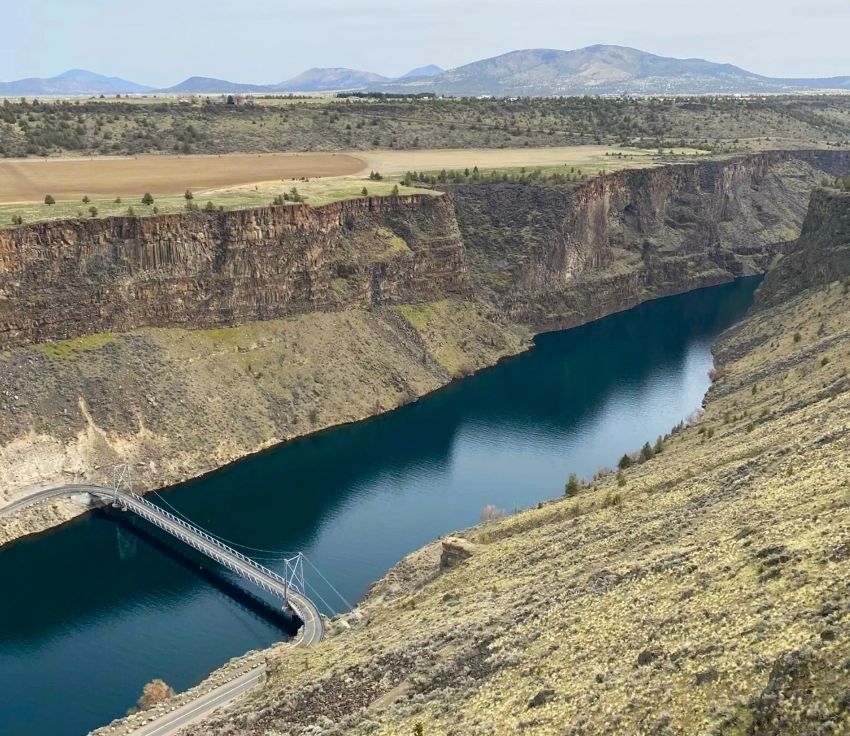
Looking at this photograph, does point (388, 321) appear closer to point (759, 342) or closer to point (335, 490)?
point (335, 490)

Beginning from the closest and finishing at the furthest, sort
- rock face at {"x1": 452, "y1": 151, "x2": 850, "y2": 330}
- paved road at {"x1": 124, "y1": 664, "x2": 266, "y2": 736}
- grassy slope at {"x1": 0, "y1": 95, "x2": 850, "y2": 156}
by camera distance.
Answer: paved road at {"x1": 124, "y1": 664, "x2": 266, "y2": 736}, rock face at {"x1": 452, "y1": 151, "x2": 850, "y2": 330}, grassy slope at {"x1": 0, "y1": 95, "x2": 850, "y2": 156}

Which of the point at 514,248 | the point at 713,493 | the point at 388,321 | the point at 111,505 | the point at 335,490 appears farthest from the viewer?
the point at 514,248

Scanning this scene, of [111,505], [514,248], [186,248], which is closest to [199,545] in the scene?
[111,505]

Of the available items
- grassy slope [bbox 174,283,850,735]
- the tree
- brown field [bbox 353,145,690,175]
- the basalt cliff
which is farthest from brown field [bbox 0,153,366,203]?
grassy slope [bbox 174,283,850,735]

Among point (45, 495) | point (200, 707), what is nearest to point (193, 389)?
point (45, 495)

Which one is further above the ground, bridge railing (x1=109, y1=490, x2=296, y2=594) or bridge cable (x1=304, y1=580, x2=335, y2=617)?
bridge railing (x1=109, y1=490, x2=296, y2=594)

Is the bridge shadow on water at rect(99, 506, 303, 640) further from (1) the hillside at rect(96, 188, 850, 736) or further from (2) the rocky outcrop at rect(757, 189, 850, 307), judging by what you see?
(2) the rocky outcrop at rect(757, 189, 850, 307)
